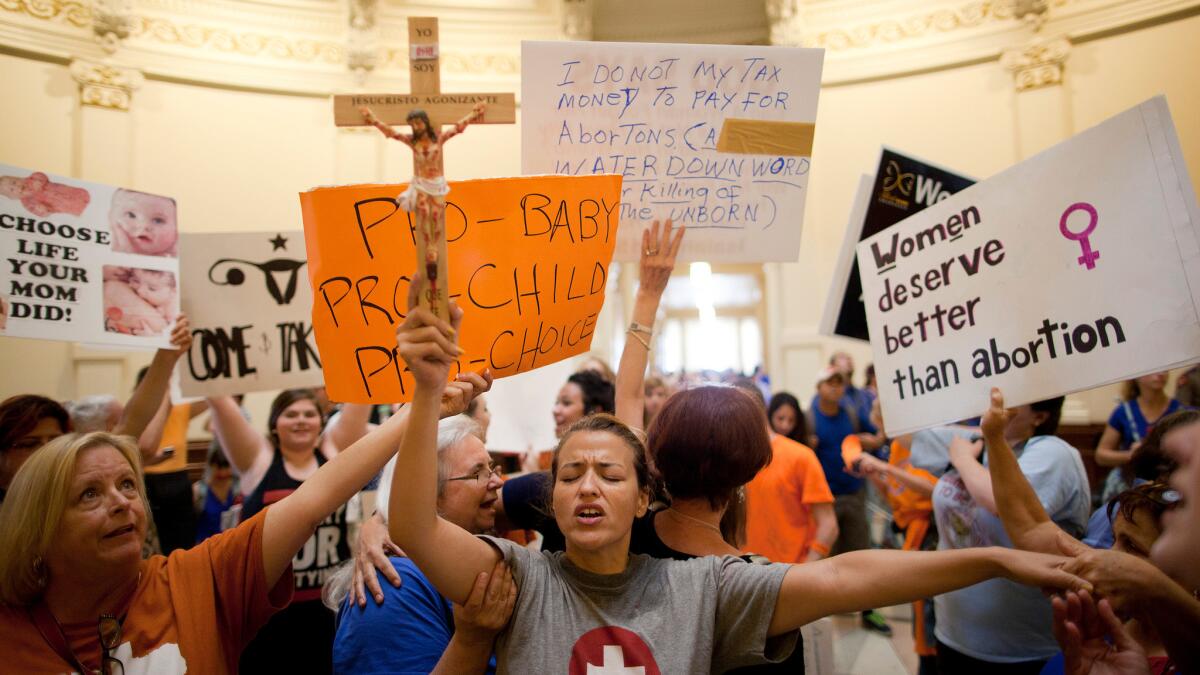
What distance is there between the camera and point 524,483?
208cm

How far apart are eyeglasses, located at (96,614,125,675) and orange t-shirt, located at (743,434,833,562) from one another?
2.27 meters

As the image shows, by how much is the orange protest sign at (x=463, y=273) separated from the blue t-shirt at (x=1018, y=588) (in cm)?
141

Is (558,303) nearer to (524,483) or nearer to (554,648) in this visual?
(524,483)

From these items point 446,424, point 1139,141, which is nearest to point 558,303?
point 446,424

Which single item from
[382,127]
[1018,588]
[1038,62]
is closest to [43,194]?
[382,127]

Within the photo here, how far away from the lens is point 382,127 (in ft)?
4.33

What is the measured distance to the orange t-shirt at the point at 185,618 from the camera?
1.36 m

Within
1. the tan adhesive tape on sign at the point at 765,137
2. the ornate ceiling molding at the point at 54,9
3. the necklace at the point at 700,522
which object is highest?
the ornate ceiling molding at the point at 54,9

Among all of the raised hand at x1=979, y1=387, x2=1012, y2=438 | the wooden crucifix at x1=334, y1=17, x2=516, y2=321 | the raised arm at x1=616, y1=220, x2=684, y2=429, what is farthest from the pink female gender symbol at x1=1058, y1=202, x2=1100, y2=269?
the wooden crucifix at x1=334, y1=17, x2=516, y2=321

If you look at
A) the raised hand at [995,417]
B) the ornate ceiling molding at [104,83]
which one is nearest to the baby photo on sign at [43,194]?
the raised hand at [995,417]

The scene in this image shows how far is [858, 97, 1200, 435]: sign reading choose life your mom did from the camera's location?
156 centimetres

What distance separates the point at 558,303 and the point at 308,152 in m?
7.21

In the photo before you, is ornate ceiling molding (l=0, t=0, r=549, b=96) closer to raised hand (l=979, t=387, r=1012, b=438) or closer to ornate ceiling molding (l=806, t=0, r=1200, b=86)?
ornate ceiling molding (l=806, t=0, r=1200, b=86)

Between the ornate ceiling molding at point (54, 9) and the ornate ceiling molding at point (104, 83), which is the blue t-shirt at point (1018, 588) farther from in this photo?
the ornate ceiling molding at point (54, 9)
